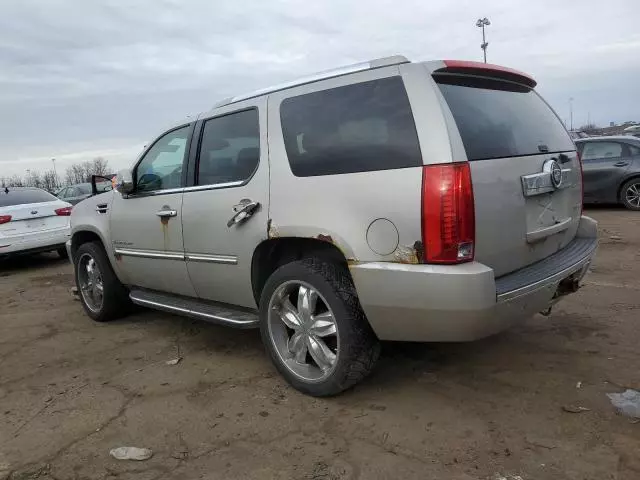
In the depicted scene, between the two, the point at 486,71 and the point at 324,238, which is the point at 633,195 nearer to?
the point at 486,71

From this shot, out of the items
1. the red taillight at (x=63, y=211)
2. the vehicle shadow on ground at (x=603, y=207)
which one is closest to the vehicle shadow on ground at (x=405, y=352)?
the red taillight at (x=63, y=211)

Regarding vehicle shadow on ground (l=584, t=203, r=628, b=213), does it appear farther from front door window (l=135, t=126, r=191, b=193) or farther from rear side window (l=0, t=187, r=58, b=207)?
rear side window (l=0, t=187, r=58, b=207)

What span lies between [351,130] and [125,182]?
235 centimetres

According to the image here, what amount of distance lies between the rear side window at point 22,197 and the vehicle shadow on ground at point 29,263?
962mm

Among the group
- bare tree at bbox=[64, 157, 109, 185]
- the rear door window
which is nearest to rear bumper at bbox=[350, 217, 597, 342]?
the rear door window

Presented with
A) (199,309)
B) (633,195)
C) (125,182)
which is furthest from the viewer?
(633,195)

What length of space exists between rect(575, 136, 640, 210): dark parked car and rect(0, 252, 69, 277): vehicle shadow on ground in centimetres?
1055

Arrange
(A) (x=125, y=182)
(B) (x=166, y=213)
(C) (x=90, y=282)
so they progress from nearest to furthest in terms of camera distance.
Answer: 1. (B) (x=166, y=213)
2. (A) (x=125, y=182)
3. (C) (x=90, y=282)

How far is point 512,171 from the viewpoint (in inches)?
118

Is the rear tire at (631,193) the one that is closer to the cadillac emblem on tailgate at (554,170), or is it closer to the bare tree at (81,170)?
the cadillac emblem on tailgate at (554,170)

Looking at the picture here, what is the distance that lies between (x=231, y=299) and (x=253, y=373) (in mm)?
534

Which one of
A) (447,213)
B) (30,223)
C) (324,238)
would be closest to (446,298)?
(447,213)

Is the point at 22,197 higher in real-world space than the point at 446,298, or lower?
higher

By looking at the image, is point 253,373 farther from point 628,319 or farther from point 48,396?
point 628,319
